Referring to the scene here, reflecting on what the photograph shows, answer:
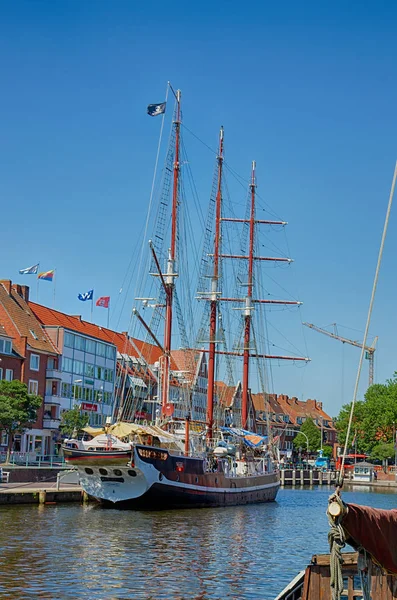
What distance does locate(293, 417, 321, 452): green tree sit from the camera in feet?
616

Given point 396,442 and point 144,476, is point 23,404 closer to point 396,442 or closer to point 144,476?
point 144,476

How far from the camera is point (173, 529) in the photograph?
44.3m

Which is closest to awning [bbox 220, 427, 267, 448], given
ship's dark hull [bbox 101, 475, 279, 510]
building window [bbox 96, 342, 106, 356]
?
ship's dark hull [bbox 101, 475, 279, 510]

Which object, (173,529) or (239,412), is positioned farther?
(239,412)

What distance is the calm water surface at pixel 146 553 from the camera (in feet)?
87.1

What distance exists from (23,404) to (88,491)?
22730 millimetres

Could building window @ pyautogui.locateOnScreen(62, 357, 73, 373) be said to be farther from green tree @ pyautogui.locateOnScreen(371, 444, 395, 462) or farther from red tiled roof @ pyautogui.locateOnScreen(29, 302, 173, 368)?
green tree @ pyautogui.locateOnScreen(371, 444, 395, 462)

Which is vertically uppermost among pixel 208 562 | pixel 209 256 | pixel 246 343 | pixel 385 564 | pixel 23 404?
pixel 209 256

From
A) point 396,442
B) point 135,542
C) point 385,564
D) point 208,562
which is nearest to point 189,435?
point 135,542

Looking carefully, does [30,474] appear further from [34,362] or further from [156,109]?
[34,362]

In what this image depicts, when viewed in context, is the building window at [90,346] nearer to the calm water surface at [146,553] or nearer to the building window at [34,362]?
the building window at [34,362]

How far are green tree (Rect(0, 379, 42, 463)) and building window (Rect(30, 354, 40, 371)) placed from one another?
12.0 meters

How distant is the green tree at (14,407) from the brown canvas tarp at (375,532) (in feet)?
205

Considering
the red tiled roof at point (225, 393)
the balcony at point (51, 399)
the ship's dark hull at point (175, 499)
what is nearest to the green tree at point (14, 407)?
the balcony at point (51, 399)
